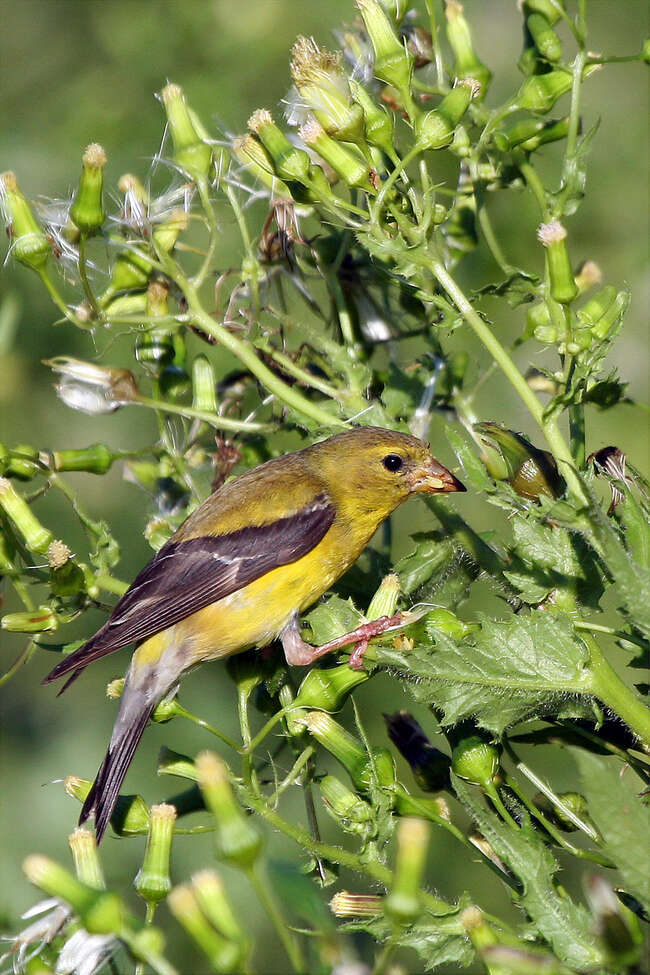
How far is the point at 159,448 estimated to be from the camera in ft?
9.66

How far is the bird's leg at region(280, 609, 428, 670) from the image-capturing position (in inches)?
95.0

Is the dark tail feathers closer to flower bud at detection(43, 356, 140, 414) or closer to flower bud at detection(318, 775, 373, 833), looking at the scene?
flower bud at detection(318, 775, 373, 833)

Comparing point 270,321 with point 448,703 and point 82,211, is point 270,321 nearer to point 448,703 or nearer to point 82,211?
point 82,211

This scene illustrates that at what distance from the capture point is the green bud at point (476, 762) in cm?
220

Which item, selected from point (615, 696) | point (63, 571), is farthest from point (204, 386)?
point (615, 696)

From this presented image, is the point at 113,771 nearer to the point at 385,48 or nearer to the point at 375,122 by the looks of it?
the point at 375,122

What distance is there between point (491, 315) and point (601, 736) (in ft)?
8.75

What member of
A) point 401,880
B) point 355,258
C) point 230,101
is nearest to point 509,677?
point 401,880

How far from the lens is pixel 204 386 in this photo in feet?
9.73

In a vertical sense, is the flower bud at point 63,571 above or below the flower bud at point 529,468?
above

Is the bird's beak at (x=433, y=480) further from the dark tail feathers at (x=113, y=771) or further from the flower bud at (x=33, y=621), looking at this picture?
the flower bud at (x=33, y=621)

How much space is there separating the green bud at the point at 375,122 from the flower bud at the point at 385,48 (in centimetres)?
10

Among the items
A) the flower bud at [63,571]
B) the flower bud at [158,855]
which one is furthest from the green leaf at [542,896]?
the flower bud at [63,571]

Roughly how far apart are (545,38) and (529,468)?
3.83 ft
